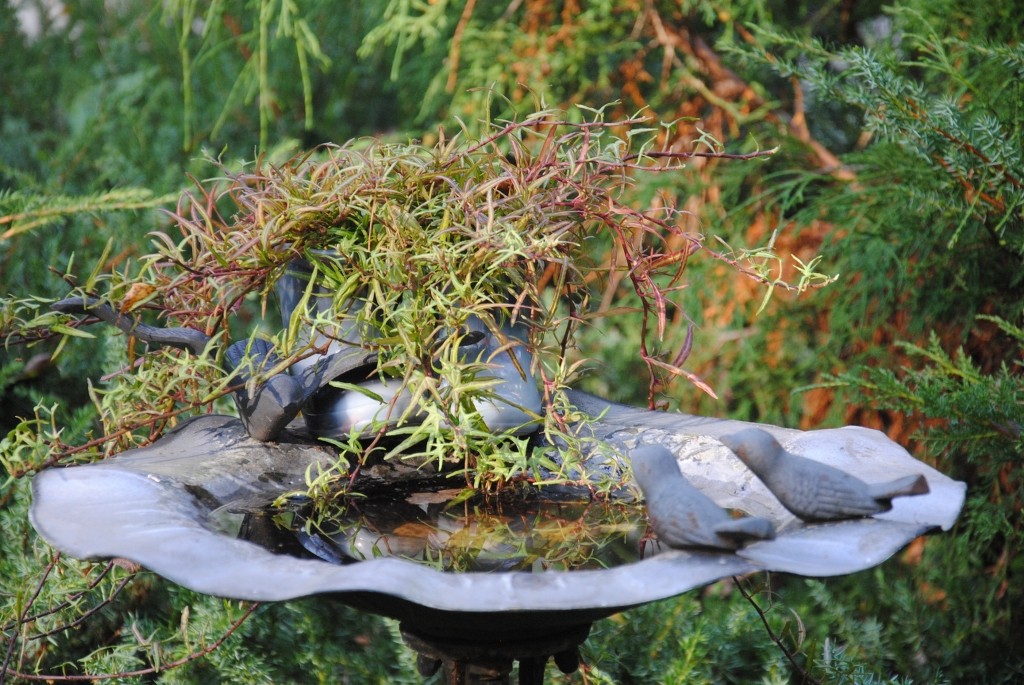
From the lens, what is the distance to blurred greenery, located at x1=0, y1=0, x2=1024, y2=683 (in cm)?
172

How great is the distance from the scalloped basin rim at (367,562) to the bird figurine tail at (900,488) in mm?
36

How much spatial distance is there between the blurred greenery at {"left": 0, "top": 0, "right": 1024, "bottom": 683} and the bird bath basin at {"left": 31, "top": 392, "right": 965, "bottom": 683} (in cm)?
24

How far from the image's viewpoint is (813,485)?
996 mm

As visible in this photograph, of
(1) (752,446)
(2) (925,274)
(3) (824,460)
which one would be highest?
(1) (752,446)

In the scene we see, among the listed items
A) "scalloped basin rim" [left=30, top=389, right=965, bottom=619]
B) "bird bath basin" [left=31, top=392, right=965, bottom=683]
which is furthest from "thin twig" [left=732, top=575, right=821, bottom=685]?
"scalloped basin rim" [left=30, top=389, right=965, bottom=619]

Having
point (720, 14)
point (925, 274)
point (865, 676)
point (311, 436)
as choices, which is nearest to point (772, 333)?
point (925, 274)

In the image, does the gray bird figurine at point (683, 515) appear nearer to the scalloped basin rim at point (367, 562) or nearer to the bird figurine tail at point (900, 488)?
the scalloped basin rim at point (367, 562)

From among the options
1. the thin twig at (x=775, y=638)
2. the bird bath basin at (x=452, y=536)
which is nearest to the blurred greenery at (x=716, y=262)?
the thin twig at (x=775, y=638)

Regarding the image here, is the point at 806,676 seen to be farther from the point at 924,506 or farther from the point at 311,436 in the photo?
the point at 311,436

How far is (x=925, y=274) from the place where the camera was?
224 cm

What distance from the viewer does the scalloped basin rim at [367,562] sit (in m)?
0.85

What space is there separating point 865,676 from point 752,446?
859mm

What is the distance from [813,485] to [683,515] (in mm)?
163

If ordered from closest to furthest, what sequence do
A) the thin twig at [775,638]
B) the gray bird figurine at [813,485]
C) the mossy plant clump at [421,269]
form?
the gray bird figurine at [813,485] < the mossy plant clump at [421,269] < the thin twig at [775,638]
